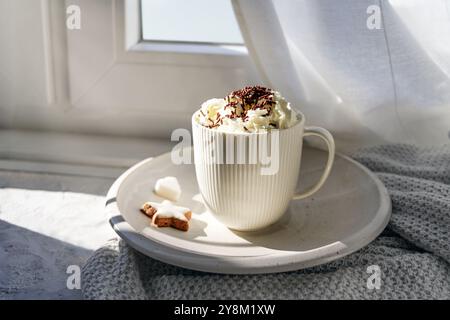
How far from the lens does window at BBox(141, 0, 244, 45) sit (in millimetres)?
933

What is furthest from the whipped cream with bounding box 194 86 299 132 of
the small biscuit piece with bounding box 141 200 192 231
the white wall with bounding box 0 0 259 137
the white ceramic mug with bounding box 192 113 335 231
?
the white wall with bounding box 0 0 259 137

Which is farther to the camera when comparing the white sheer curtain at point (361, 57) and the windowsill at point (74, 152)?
the windowsill at point (74, 152)

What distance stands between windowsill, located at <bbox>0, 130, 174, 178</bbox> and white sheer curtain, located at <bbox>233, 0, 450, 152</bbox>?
28cm

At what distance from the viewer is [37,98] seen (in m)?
1.01

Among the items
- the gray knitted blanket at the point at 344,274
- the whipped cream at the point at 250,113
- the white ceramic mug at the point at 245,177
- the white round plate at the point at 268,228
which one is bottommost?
the gray knitted blanket at the point at 344,274

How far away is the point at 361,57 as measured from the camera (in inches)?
31.5

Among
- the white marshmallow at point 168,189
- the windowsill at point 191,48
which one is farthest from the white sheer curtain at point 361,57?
the white marshmallow at point 168,189

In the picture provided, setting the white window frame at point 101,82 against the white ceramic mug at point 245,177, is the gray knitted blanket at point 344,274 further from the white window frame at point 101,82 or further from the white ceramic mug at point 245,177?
the white window frame at point 101,82

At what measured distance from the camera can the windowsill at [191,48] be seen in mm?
941

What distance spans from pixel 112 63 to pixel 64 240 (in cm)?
36

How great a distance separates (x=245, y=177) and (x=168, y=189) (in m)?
0.18

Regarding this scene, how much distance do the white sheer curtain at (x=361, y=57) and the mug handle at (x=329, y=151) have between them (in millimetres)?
150

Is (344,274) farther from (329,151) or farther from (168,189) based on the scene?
(168,189)
